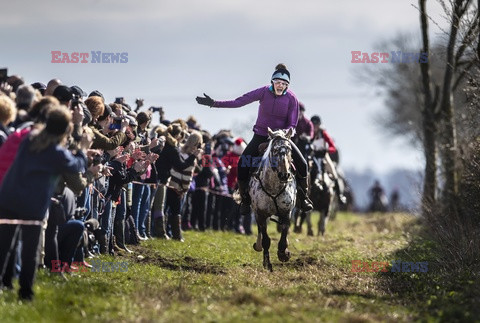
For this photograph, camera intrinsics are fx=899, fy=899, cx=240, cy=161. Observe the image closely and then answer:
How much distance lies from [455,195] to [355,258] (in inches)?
213

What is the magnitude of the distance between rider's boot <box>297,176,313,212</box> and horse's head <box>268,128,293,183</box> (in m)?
1.28

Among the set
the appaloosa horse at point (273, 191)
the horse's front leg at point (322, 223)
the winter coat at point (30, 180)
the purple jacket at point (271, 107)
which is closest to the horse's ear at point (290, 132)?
the appaloosa horse at point (273, 191)

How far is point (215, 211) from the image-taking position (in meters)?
24.6

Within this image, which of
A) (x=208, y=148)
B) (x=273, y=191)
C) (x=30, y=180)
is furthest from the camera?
(x=208, y=148)

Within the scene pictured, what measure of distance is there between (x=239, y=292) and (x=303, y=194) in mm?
5129

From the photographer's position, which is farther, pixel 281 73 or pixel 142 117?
pixel 142 117

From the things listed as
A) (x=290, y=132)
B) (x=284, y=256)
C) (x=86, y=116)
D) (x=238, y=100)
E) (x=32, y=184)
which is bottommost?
(x=284, y=256)

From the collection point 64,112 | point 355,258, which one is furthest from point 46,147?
point 355,258

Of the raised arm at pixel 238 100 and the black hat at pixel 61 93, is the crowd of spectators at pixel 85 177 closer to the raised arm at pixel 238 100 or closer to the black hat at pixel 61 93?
the black hat at pixel 61 93

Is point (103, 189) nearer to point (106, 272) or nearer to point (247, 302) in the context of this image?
point (106, 272)

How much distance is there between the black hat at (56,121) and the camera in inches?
393

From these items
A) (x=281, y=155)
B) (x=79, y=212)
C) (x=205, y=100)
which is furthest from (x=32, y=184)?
(x=205, y=100)

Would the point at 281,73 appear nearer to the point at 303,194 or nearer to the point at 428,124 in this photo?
the point at 303,194

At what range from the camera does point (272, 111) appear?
15781 millimetres
